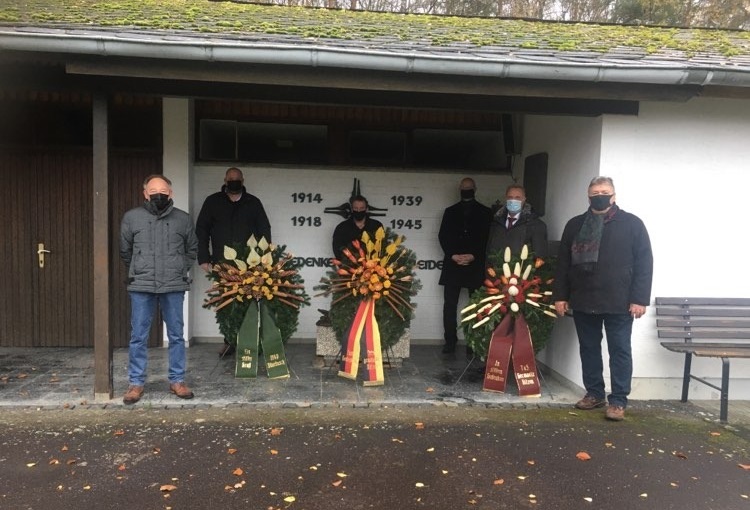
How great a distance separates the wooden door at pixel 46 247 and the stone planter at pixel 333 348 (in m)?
2.74

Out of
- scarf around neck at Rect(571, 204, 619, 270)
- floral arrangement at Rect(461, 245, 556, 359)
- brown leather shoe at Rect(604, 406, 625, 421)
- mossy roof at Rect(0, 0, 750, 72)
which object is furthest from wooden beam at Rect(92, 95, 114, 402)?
brown leather shoe at Rect(604, 406, 625, 421)

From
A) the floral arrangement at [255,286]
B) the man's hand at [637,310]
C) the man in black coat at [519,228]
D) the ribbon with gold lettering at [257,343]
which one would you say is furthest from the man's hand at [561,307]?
the ribbon with gold lettering at [257,343]

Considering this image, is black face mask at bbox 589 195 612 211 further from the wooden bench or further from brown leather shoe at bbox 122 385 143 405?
brown leather shoe at bbox 122 385 143 405

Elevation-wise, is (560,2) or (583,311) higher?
(560,2)

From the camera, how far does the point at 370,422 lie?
13.9 ft

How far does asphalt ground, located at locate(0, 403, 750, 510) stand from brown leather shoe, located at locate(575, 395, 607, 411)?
2.4 inches

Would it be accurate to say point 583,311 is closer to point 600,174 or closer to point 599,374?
point 599,374

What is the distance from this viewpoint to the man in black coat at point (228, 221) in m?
5.78

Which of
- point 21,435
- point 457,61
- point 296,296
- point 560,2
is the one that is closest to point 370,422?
point 296,296

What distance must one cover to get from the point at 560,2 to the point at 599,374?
50.6ft

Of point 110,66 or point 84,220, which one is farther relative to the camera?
point 84,220

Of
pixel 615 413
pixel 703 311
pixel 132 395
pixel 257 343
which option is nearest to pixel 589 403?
pixel 615 413

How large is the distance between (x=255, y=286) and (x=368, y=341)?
114 cm

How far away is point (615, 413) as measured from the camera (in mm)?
4379
